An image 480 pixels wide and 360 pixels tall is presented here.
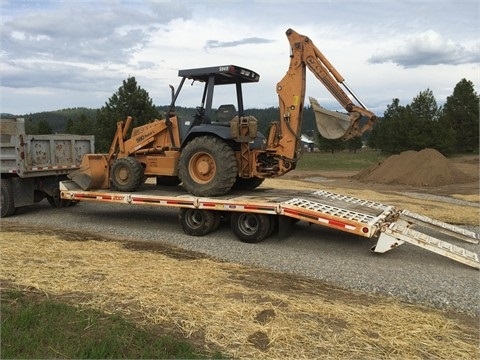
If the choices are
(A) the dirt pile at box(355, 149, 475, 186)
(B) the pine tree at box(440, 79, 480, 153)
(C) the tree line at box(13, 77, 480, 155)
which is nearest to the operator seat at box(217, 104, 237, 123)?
(A) the dirt pile at box(355, 149, 475, 186)

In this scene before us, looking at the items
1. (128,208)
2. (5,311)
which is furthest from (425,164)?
(5,311)

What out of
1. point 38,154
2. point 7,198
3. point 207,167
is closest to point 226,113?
point 207,167

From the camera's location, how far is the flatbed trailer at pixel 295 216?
745 centimetres

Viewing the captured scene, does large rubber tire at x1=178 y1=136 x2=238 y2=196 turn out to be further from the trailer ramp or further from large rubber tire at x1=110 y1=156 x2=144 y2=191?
the trailer ramp

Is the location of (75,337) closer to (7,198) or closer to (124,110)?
(7,198)

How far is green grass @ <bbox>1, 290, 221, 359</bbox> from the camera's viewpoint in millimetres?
4012

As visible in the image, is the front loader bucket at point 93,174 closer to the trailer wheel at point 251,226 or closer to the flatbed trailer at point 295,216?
the flatbed trailer at point 295,216

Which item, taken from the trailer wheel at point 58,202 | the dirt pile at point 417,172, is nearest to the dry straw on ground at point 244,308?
the trailer wheel at point 58,202

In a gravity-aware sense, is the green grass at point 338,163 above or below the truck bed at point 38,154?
below

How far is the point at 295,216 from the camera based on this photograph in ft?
26.4

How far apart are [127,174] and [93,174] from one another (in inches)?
39.3

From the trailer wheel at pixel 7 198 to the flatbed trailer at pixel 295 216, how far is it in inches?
85.1

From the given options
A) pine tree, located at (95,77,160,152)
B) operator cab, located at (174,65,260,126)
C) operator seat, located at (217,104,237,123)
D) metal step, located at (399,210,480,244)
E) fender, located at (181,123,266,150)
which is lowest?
metal step, located at (399,210,480,244)

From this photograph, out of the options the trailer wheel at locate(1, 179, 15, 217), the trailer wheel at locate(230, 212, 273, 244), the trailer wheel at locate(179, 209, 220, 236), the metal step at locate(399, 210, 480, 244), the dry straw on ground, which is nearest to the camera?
the dry straw on ground
